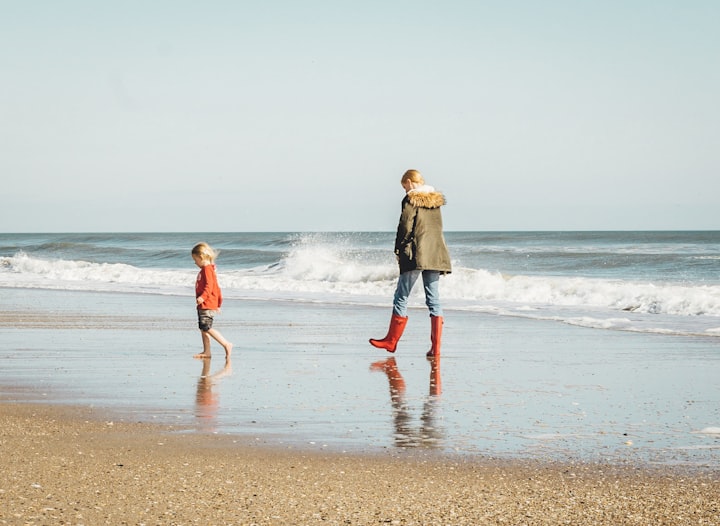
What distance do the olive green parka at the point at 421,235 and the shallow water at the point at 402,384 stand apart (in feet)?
3.12

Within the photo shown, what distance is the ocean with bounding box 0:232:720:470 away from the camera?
5.29 m

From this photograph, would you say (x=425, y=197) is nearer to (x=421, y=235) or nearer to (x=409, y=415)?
(x=421, y=235)

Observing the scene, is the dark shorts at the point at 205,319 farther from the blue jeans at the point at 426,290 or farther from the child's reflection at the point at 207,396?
the blue jeans at the point at 426,290

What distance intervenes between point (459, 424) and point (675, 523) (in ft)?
6.81

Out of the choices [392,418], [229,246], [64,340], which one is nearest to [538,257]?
[229,246]

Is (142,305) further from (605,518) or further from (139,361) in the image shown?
(605,518)

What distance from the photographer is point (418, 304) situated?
1596 centimetres

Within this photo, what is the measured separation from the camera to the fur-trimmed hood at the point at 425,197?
906 cm

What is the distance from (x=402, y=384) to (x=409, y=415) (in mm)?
1286

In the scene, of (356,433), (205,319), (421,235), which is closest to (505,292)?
(421,235)

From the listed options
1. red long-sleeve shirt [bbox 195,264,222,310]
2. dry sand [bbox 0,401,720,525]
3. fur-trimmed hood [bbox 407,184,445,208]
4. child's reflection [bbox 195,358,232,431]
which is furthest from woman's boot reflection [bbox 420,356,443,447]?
red long-sleeve shirt [bbox 195,264,222,310]

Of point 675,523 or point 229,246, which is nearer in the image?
point 675,523

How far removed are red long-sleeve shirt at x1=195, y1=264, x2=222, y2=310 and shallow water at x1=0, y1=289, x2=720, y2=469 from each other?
0.63 metres

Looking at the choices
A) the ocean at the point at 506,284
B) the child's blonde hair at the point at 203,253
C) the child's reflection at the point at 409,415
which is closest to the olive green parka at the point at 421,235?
the child's reflection at the point at 409,415
